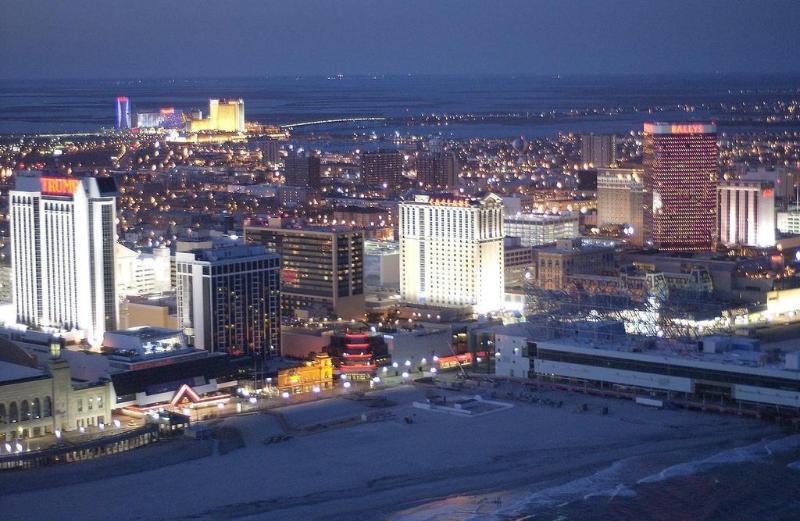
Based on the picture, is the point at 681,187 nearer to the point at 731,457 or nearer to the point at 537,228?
the point at 537,228

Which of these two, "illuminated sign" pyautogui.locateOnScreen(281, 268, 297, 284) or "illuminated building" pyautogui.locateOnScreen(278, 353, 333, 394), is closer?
"illuminated building" pyautogui.locateOnScreen(278, 353, 333, 394)

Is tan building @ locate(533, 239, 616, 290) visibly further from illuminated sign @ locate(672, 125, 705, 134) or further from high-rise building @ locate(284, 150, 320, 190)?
high-rise building @ locate(284, 150, 320, 190)

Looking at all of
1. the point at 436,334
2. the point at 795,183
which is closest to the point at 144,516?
the point at 436,334

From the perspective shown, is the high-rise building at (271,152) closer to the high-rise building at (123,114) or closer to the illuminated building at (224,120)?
the illuminated building at (224,120)

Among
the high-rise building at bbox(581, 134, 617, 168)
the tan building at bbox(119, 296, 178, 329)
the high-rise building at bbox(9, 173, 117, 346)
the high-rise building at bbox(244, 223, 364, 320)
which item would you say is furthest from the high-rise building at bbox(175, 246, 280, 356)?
the high-rise building at bbox(581, 134, 617, 168)

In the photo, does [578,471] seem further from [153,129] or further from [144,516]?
[153,129]

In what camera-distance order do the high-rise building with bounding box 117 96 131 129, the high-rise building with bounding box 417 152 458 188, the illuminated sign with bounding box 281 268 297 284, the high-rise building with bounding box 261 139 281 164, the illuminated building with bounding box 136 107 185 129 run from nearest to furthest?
the illuminated sign with bounding box 281 268 297 284
the high-rise building with bounding box 417 152 458 188
the high-rise building with bounding box 261 139 281 164
the illuminated building with bounding box 136 107 185 129
the high-rise building with bounding box 117 96 131 129
